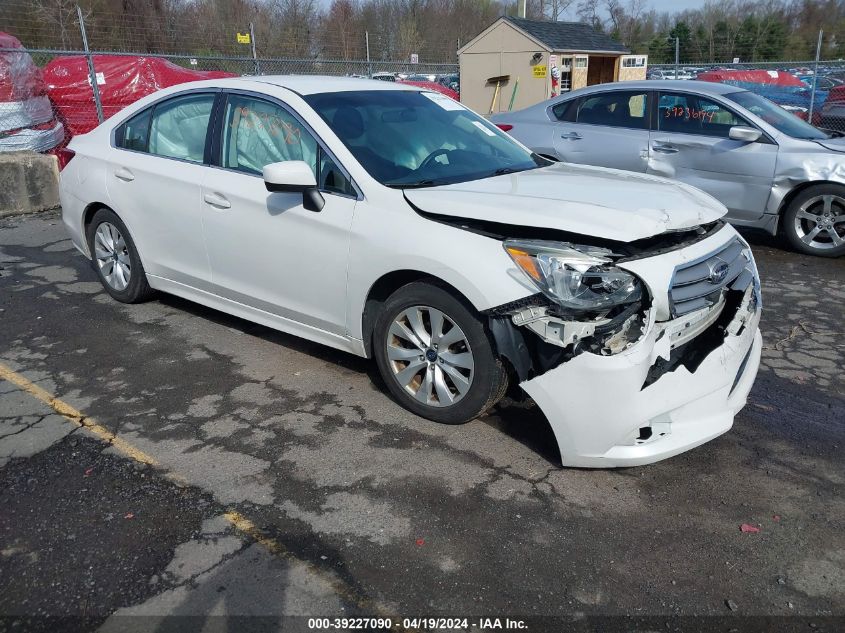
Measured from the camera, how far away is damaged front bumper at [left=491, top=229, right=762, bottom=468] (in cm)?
306

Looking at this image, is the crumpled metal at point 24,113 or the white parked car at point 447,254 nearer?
the white parked car at point 447,254

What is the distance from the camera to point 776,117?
7.49 metres

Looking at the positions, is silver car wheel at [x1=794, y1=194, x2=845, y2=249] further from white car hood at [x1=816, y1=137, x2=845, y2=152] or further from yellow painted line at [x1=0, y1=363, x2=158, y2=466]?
yellow painted line at [x1=0, y1=363, x2=158, y2=466]

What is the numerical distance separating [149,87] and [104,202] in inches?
297

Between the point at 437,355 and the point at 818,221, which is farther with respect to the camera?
the point at 818,221

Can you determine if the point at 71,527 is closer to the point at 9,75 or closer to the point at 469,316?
the point at 469,316

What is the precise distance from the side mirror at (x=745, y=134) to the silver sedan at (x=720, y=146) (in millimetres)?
12

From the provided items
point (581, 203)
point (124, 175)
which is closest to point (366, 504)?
point (581, 203)

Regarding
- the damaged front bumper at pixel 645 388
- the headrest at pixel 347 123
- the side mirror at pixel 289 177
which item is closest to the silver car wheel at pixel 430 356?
the damaged front bumper at pixel 645 388

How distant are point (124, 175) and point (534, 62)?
459 inches

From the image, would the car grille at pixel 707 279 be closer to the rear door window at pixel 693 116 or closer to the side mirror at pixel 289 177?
the side mirror at pixel 289 177

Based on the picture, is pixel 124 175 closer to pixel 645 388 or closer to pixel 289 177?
pixel 289 177

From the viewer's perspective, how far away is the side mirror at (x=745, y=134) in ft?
23.0

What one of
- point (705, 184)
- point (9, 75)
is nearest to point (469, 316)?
point (705, 184)
